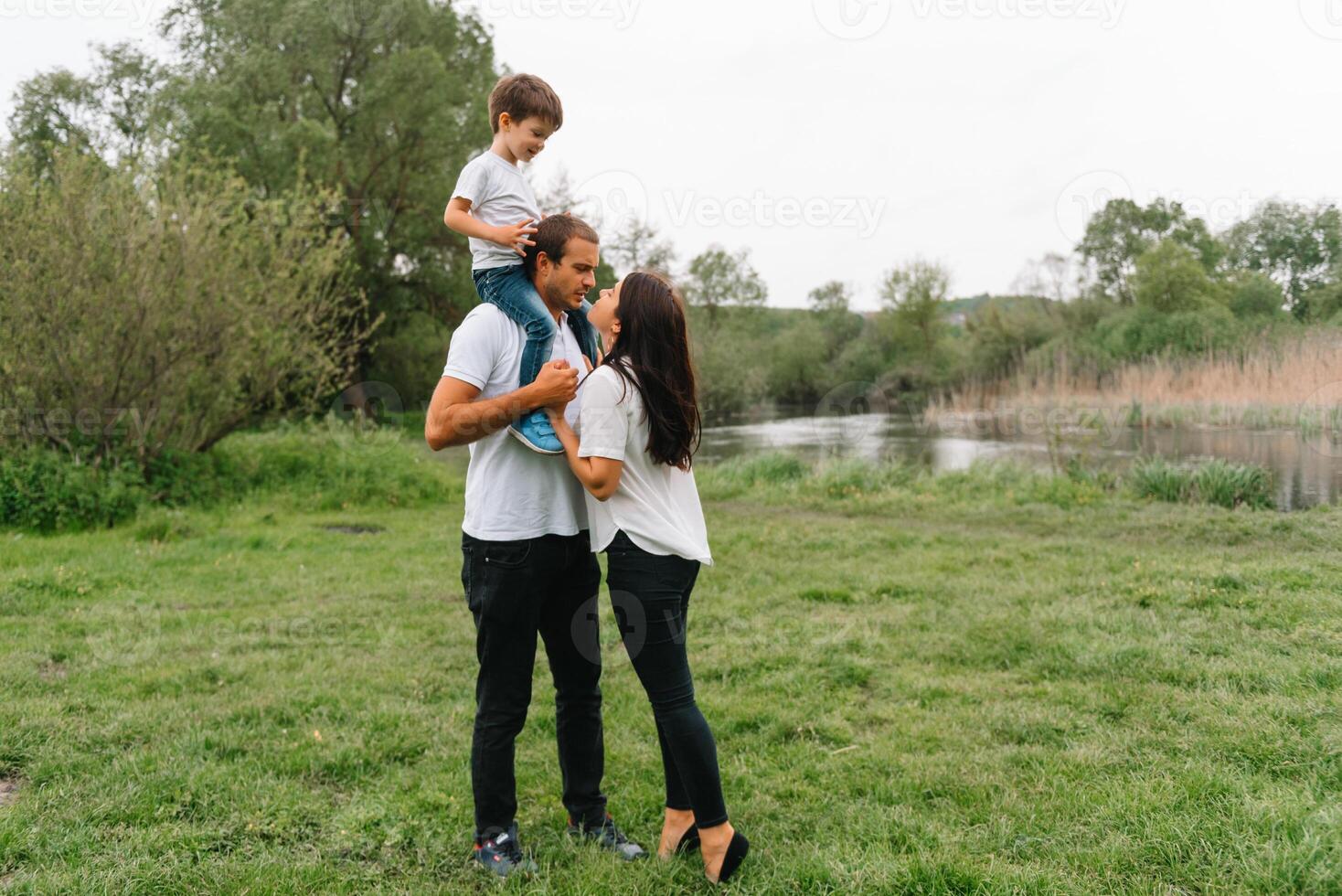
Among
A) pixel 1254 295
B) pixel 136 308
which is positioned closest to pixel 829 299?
pixel 1254 295

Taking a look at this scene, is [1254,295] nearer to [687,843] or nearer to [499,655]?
[687,843]

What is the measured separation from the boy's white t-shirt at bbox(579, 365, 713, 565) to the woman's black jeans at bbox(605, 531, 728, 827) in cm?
5

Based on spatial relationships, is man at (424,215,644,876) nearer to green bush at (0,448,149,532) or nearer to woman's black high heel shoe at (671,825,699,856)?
woman's black high heel shoe at (671,825,699,856)

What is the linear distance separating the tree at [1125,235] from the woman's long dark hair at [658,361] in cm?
3795

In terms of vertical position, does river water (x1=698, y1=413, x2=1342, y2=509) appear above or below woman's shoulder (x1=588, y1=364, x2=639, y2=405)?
below

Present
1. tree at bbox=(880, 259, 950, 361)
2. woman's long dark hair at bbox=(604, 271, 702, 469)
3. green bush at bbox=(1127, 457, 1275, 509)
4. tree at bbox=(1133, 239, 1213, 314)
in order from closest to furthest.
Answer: woman's long dark hair at bbox=(604, 271, 702, 469), green bush at bbox=(1127, 457, 1275, 509), tree at bbox=(1133, 239, 1213, 314), tree at bbox=(880, 259, 950, 361)

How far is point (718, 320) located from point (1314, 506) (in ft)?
142

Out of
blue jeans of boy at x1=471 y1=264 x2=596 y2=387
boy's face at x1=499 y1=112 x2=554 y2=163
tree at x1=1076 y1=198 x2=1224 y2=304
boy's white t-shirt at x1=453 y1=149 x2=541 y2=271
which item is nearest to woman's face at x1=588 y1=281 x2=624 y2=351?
blue jeans of boy at x1=471 y1=264 x2=596 y2=387

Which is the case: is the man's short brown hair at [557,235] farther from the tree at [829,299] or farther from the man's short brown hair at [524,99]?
the tree at [829,299]

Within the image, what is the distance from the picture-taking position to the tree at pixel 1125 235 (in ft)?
119

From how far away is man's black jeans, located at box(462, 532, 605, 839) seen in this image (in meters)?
2.78

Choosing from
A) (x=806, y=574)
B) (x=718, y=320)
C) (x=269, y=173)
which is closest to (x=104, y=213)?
(x=806, y=574)

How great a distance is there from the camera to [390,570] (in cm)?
785

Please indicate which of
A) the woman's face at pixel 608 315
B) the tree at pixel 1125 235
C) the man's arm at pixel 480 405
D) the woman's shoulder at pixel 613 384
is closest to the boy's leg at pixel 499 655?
the man's arm at pixel 480 405
